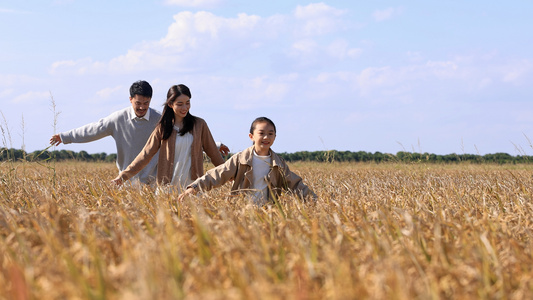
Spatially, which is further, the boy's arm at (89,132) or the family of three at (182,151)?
the boy's arm at (89,132)

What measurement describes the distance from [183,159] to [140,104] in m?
0.96

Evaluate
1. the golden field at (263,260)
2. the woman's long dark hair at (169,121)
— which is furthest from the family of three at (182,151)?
the golden field at (263,260)

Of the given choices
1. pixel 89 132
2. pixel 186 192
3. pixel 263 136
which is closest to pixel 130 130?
pixel 89 132

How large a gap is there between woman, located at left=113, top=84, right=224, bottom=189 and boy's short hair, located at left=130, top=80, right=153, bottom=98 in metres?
0.59

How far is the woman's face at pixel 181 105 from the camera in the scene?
554 cm

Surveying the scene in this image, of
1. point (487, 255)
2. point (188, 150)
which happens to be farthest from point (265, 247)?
point (188, 150)

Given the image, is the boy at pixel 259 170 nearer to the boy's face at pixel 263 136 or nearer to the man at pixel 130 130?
the boy's face at pixel 263 136

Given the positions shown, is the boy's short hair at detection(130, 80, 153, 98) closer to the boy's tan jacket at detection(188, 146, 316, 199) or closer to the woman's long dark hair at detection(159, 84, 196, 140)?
the woman's long dark hair at detection(159, 84, 196, 140)

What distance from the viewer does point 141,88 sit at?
6145mm

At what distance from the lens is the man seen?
20.6 feet

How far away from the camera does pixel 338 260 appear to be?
201 centimetres

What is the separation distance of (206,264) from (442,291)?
97 centimetres

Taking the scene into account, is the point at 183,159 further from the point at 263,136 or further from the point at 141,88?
the point at 263,136

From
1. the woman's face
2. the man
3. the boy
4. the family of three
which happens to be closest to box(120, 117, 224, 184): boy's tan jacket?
the family of three
